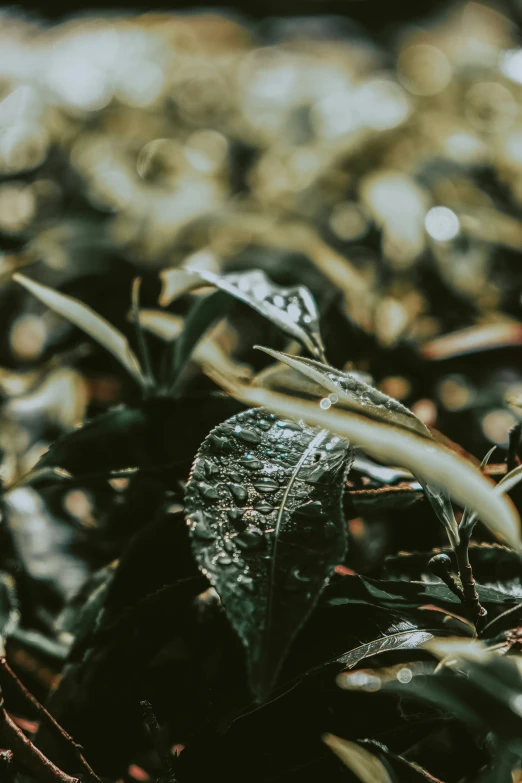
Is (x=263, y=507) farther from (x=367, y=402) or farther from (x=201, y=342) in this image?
(x=201, y=342)

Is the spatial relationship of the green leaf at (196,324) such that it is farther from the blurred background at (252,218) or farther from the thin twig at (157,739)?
the thin twig at (157,739)

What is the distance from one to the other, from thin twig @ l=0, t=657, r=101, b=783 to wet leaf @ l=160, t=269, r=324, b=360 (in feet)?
1.36

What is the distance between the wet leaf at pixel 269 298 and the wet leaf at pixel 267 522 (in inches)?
4.5

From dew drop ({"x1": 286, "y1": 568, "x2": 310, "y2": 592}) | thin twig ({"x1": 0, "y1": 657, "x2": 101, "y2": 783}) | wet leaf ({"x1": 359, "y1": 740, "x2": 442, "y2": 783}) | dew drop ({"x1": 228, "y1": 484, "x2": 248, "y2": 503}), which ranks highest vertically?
dew drop ({"x1": 228, "y1": 484, "x2": 248, "y2": 503})

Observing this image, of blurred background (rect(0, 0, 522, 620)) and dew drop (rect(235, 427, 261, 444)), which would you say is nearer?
dew drop (rect(235, 427, 261, 444))

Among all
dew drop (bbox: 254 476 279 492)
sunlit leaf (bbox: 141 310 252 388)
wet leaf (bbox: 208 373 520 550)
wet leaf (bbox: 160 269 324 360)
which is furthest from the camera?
sunlit leaf (bbox: 141 310 252 388)

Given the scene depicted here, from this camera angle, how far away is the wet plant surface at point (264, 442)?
17.9 inches

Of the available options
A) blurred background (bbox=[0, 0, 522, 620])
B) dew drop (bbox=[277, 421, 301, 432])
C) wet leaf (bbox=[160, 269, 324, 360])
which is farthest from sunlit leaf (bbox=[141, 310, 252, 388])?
→ dew drop (bbox=[277, 421, 301, 432])

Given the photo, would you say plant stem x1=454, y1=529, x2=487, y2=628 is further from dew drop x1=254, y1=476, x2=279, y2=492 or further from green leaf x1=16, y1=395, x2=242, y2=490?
green leaf x1=16, y1=395, x2=242, y2=490

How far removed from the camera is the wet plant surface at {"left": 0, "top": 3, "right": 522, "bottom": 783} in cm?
46

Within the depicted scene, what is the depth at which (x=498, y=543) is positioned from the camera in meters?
0.65

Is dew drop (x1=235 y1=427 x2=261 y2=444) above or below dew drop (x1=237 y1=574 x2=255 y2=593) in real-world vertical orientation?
above

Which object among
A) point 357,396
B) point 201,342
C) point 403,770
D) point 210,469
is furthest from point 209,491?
point 201,342

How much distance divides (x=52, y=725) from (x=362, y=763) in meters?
0.30
